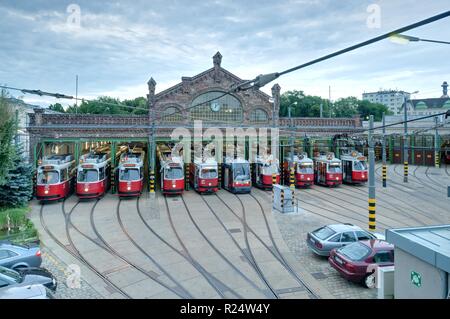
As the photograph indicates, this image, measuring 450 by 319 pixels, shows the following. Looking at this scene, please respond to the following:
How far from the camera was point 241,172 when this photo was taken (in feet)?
82.5

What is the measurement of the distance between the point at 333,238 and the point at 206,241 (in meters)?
5.47

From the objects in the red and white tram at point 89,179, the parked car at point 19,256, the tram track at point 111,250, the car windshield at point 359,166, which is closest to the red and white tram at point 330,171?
the car windshield at point 359,166

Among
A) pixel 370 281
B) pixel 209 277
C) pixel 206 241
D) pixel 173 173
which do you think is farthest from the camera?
pixel 173 173

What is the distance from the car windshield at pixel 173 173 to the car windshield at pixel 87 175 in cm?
494

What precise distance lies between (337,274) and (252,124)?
78.7ft

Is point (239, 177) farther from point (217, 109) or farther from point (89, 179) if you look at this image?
point (89, 179)

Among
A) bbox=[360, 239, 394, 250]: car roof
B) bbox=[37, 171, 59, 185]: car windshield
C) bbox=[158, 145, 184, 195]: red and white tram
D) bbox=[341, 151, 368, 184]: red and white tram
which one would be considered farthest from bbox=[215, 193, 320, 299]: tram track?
bbox=[341, 151, 368, 184]: red and white tram

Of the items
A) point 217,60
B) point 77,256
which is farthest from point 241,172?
point 77,256

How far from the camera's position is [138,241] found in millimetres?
14055

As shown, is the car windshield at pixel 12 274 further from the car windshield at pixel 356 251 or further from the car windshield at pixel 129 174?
the car windshield at pixel 129 174

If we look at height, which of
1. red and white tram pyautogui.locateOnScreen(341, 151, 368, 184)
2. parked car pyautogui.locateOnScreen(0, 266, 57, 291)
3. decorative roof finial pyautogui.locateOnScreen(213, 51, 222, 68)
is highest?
decorative roof finial pyautogui.locateOnScreen(213, 51, 222, 68)

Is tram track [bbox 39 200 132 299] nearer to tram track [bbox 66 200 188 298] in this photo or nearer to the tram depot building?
tram track [bbox 66 200 188 298]

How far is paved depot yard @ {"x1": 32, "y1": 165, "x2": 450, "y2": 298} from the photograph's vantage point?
982 cm

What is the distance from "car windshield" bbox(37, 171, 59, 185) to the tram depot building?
5.28 metres
